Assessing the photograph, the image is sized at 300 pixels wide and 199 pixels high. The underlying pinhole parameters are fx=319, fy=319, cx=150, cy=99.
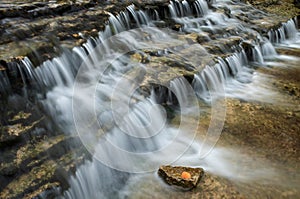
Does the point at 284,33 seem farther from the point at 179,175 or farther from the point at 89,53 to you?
the point at 179,175

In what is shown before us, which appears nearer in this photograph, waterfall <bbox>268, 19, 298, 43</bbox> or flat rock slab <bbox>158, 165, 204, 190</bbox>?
flat rock slab <bbox>158, 165, 204, 190</bbox>

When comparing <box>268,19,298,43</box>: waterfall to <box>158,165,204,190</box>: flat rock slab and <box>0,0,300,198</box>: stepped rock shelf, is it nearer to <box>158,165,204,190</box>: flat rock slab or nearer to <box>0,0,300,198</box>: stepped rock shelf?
<box>0,0,300,198</box>: stepped rock shelf

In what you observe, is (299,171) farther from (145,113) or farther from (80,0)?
(80,0)

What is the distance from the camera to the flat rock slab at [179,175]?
456 cm

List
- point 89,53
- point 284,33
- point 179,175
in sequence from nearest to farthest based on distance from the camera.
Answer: point 179,175 < point 89,53 < point 284,33

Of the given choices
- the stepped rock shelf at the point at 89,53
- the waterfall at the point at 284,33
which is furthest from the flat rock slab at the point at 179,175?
the waterfall at the point at 284,33

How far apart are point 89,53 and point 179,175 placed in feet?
12.0

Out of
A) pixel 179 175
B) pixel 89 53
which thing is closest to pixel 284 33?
pixel 89 53

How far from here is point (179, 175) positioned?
15.3 feet

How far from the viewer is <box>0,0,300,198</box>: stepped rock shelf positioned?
4.28 meters

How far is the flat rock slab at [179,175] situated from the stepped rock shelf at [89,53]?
0.02m

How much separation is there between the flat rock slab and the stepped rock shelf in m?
0.02

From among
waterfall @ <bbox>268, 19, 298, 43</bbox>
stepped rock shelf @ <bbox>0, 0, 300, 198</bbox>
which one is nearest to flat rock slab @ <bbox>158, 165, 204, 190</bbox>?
stepped rock shelf @ <bbox>0, 0, 300, 198</bbox>

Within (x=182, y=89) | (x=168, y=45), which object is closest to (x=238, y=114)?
(x=182, y=89)
